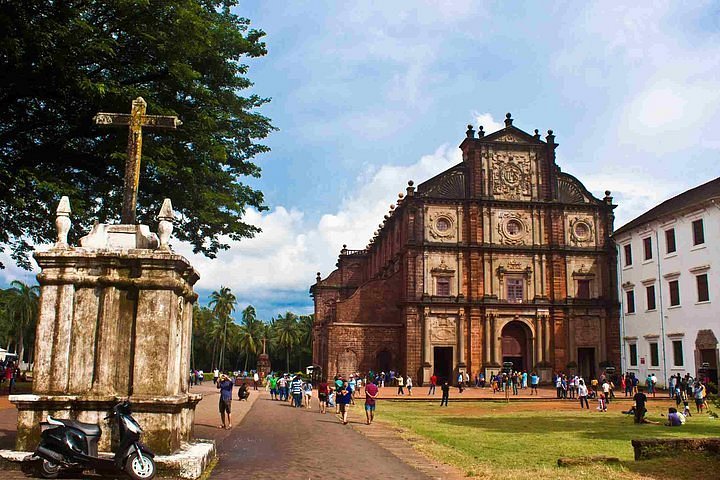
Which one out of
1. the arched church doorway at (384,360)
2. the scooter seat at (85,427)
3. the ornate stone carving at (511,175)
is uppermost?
the ornate stone carving at (511,175)

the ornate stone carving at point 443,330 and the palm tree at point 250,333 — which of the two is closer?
the ornate stone carving at point 443,330

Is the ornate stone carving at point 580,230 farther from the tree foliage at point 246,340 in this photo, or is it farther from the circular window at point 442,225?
the tree foliage at point 246,340

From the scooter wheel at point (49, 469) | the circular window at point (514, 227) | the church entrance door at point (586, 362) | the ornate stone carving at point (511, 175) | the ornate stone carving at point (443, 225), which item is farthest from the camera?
the ornate stone carving at point (511, 175)

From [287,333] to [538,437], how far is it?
71.6 metres

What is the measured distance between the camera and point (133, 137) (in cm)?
955

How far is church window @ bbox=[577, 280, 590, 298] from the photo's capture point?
1721 inches

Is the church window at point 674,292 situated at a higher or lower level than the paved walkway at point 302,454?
higher

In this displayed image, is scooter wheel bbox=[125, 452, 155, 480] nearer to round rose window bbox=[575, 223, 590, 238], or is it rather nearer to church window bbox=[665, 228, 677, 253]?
church window bbox=[665, 228, 677, 253]

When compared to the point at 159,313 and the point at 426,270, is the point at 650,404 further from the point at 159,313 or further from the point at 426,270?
the point at 159,313

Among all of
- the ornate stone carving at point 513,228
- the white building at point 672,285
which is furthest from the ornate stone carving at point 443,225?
the white building at point 672,285

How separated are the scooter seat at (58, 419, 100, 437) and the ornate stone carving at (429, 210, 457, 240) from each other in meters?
35.7

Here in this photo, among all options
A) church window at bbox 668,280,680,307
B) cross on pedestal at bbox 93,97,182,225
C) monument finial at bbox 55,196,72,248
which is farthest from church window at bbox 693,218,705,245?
monument finial at bbox 55,196,72,248

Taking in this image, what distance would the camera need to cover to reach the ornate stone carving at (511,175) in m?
43.6

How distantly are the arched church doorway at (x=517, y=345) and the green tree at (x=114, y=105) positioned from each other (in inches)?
→ 1042
